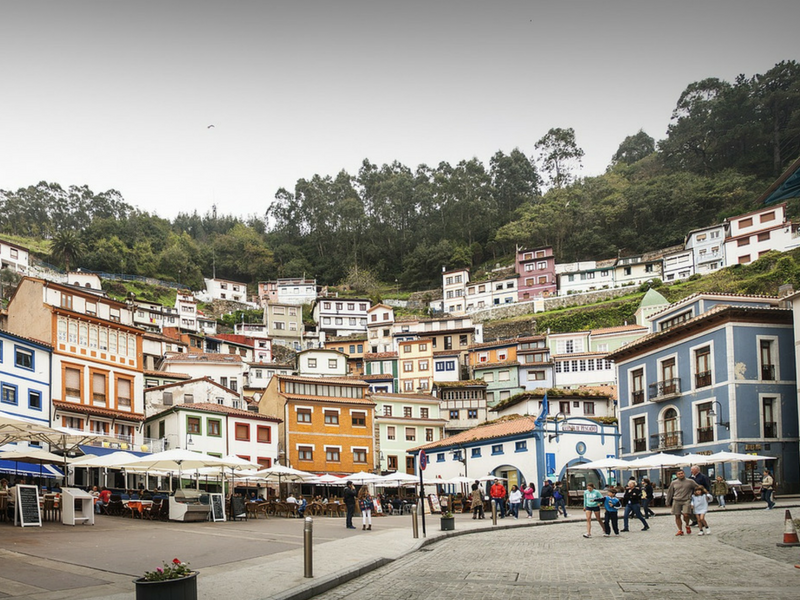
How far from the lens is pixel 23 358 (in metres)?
42.5

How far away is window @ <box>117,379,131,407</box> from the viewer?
49.5 metres

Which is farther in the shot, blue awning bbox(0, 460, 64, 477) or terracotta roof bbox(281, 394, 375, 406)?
terracotta roof bbox(281, 394, 375, 406)

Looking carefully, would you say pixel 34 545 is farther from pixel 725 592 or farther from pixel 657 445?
pixel 657 445

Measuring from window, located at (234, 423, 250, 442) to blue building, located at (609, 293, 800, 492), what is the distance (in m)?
25.6

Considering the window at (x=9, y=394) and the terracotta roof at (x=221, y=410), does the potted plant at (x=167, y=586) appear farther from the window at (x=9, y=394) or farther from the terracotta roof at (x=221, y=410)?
the terracotta roof at (x=221, y=410)

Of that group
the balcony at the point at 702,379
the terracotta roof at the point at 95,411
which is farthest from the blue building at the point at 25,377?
the balcony at the point at 702,379

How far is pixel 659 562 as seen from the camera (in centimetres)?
1523

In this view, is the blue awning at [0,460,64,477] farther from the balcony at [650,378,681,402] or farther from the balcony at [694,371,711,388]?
the balcony at [694,371,711,388]

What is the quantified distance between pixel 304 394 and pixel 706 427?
29153mm

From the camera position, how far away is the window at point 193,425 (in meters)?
50.0

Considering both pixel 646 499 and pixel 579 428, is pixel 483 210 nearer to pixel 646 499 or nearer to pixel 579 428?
pixel 579 428

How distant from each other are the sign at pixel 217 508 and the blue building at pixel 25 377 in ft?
53.2

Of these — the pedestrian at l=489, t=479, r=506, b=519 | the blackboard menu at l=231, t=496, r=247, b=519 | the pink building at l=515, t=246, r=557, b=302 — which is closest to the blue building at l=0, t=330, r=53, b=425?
the blackboard menu at l=231, t=496, r=247, b=519

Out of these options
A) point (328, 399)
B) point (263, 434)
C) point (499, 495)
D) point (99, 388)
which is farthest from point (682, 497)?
point (328, 399)
